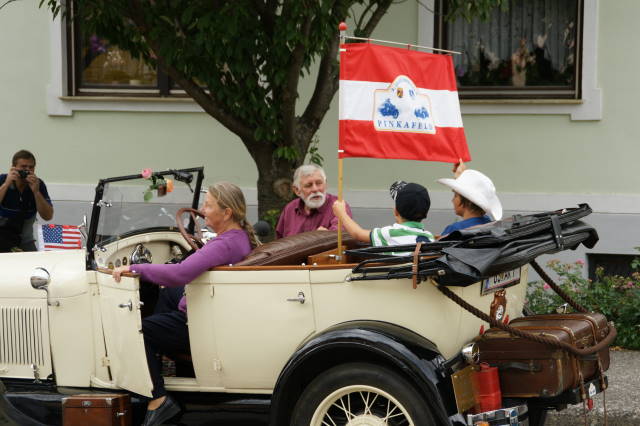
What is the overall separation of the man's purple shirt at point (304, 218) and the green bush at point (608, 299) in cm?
238

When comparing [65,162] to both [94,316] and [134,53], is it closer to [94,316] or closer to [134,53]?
[134,53]

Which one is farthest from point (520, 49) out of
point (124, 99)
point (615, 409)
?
point (615, 409)

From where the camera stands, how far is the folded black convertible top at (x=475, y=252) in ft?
13.4

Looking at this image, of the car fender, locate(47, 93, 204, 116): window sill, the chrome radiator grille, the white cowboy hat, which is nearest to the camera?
the car fender

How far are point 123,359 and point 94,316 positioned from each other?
30cm

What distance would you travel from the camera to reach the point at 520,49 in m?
9.95

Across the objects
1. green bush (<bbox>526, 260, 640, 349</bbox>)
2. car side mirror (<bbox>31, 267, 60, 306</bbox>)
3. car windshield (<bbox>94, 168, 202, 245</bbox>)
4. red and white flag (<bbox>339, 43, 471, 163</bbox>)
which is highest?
red and white flag (<bbox>339, 43, 471, 163</bbox>)

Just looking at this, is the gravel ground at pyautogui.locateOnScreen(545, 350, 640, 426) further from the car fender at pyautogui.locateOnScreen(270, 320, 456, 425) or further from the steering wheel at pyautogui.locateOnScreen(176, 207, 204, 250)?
the steering wheel at pyautogui.locateOnScreen(176, 207, 204, 250)

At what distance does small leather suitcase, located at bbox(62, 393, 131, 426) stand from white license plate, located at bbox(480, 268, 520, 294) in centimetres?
190

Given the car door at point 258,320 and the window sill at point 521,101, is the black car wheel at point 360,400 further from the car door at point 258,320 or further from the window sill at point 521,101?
the window sill at point 521,101

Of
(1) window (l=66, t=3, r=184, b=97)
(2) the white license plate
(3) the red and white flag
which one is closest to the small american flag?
(3) the red and white flag

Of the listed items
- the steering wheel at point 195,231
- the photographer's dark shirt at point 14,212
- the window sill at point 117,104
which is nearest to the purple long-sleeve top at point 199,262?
the steering wheel at point 195,231

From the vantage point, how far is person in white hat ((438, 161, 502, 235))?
4891 mm

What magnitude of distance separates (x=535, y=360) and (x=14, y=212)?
230 inches
